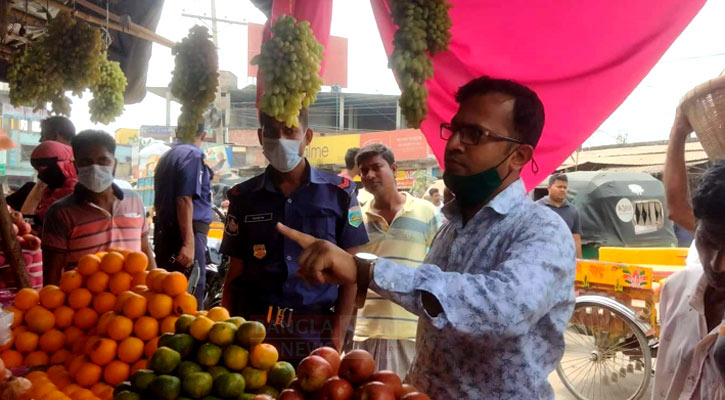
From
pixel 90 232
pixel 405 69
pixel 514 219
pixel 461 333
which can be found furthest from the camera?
pixel 90 232

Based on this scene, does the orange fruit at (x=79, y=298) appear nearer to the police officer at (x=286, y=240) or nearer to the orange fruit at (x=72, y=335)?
the orange fruit at (x=72, y=335)

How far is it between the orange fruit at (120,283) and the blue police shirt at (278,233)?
1.52 feet

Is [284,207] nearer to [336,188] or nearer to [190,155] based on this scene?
[336,188]

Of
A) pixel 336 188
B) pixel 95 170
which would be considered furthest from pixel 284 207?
pixel 95 170

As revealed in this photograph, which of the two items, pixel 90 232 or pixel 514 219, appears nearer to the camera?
pixel 514 219

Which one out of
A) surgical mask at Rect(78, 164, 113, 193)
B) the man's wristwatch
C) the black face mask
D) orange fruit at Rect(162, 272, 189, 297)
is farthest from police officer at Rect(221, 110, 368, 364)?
the black face mask

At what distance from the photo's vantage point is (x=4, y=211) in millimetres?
2725

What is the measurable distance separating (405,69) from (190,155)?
2512 millimetres

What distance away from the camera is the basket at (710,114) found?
74.4 inches

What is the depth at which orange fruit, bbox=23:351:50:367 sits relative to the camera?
2.20 meters

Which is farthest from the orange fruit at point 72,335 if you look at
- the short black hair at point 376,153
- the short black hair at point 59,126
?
the short black hair at point 59,126

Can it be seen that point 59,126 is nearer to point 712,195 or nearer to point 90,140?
point 90,140

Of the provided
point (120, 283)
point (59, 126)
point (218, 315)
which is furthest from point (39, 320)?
point (59, 126)

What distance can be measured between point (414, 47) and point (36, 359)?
193 cm
